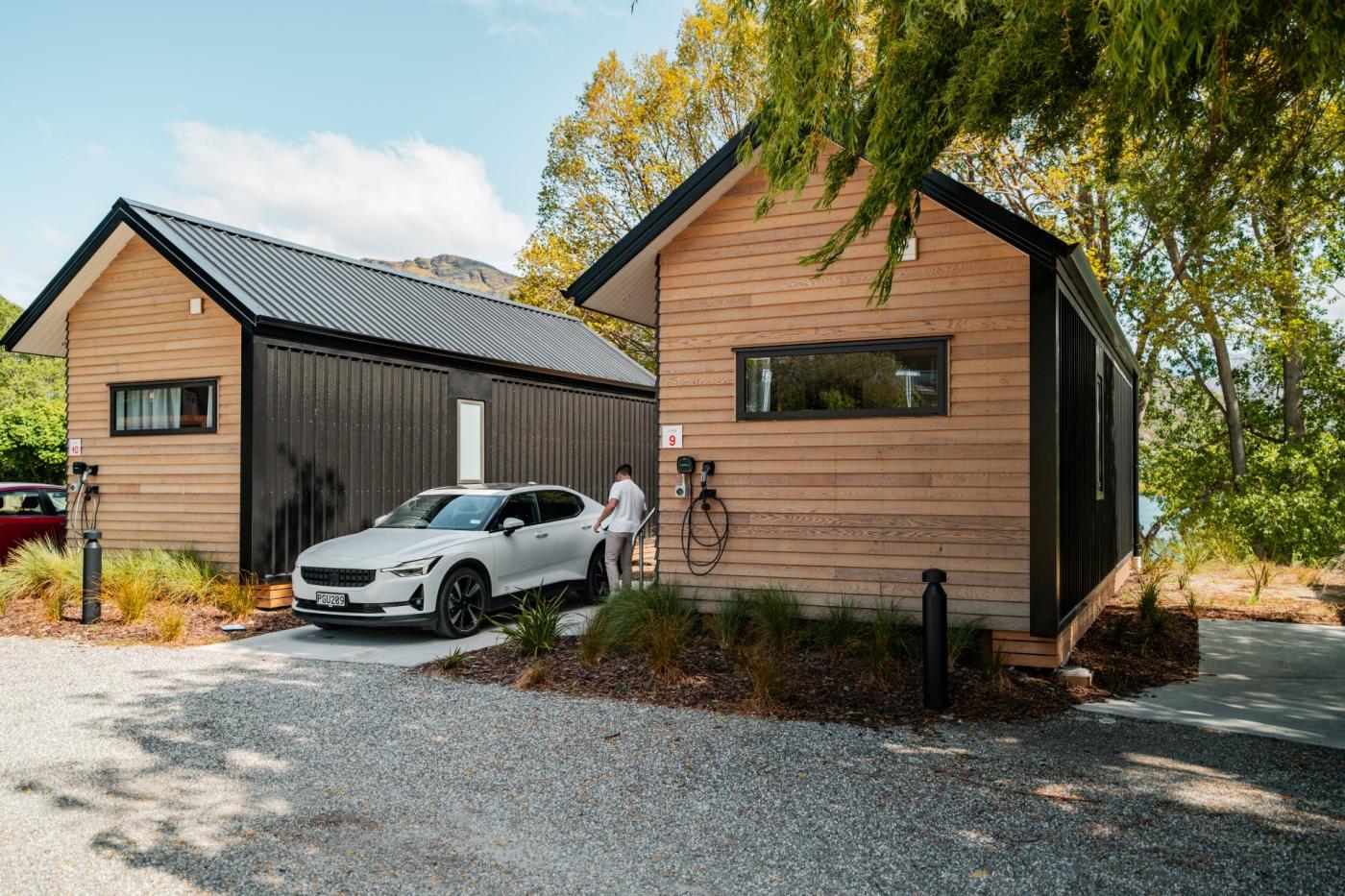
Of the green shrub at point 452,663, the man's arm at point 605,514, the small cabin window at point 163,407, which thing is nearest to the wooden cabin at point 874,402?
the man's arm at point 605,514

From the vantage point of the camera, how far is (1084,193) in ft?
76.1

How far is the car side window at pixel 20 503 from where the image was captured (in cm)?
1361

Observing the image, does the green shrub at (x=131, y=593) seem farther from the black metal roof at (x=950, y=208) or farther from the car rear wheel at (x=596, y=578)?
the black metal roof at (x=950, y=208)

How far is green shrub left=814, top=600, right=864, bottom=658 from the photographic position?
7.79m

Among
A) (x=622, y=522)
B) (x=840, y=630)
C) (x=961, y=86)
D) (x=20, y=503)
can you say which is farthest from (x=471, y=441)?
(x=961, y=86)

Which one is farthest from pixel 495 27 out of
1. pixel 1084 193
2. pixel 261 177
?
pixel 261 177

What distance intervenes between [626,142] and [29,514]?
17.0 metres

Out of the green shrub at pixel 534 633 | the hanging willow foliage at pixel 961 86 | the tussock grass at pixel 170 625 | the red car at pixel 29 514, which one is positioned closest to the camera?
the hanging willow foliage at pixel 961 86

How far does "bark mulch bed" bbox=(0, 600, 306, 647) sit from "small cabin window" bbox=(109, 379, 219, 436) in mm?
2559

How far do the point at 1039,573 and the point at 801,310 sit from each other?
316 centimetres

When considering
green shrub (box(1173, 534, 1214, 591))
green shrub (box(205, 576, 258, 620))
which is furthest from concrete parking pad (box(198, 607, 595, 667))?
green shrub (box(1173, 534, 1214, 591))

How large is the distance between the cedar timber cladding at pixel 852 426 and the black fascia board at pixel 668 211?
1.04 ft

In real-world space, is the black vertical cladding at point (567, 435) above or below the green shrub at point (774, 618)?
above

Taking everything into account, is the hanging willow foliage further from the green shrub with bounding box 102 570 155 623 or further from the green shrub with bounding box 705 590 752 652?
the green shrub with bounding box 102 570 155 623
